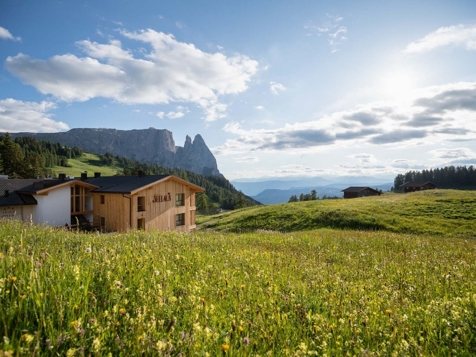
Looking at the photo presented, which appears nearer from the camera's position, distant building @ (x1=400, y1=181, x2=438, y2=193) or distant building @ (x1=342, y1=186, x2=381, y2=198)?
distant building @ (x1=342, y1=186, x2=381, y2=198)

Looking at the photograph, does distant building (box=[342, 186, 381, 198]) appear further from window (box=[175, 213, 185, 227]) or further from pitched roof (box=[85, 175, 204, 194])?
window (box=[175, 213, 185, 227])

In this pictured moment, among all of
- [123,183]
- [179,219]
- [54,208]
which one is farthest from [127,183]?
[54,208]

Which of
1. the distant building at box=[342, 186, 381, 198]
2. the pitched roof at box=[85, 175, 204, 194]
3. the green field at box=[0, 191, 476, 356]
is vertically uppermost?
the pitched roof at box=[85, 175, 204, 194]

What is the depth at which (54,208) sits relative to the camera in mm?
35312

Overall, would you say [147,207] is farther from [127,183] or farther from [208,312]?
[208,312]

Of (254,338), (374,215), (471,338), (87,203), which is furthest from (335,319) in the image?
(87,203)

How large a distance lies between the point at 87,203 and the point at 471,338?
44.7 metres

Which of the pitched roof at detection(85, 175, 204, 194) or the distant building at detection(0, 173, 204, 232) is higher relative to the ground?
the pitched roof at detection(85, 175, 204, 194)

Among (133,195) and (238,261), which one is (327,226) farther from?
(238,261)

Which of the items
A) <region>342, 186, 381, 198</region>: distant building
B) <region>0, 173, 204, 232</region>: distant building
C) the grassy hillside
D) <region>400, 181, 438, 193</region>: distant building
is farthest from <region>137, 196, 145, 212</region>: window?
<region>400, 181, 438, 193</region>: distant building

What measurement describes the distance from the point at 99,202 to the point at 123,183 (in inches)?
168

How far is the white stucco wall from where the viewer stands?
34531mm

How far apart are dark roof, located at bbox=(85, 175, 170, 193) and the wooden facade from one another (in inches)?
21.2

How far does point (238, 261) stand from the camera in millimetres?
6973
